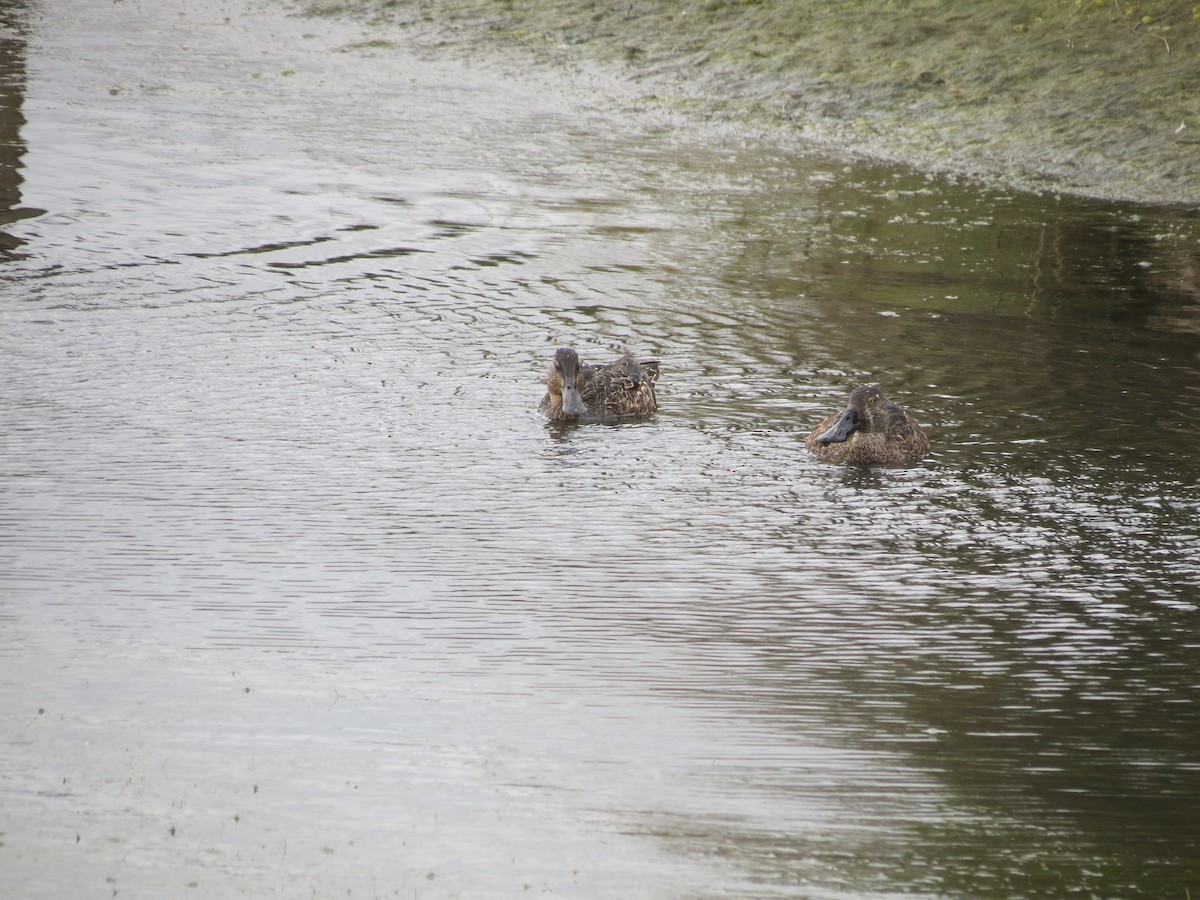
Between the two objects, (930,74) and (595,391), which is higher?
(930,74)

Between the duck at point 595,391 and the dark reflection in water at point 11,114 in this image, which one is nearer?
the duck at point 595,391

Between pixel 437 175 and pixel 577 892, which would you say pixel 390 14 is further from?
pixel 577 892

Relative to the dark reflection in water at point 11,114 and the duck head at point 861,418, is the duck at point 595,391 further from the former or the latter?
the dark reflection in water at point 11,114

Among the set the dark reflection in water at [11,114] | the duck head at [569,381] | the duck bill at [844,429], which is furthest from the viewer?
the dark reflection in water at [11,114]

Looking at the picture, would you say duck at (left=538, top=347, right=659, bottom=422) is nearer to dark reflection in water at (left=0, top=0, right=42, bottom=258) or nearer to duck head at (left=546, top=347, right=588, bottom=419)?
duck head at (left=546, top=347, right=588, bottom=419)

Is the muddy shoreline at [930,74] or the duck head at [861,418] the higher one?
the muddy shoreline at [930,74]

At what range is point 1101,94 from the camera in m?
16.6

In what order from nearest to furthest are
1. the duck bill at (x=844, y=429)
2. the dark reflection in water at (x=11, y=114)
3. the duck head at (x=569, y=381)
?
the duck bill at (x=844, y=429), the duck head at (x=569, y=381), the dark reflection in water at (x=11, y=114)

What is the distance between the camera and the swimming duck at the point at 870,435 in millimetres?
8445

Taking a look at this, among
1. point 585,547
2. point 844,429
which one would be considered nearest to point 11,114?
point 844,429

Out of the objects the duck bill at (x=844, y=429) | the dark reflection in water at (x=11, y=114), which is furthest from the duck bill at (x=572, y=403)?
the dark reflection in water at (x=11, y=114)

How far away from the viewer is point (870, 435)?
8.45 m

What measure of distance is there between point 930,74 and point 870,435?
10.8 metres

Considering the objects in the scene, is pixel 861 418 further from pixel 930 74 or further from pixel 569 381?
pixel 930 74
